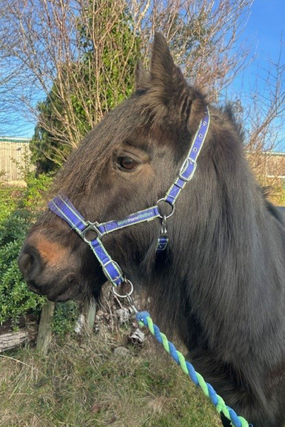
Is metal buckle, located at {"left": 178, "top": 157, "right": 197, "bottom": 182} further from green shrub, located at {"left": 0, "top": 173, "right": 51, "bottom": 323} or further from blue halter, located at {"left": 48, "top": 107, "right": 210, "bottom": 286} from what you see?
green shrub, located at {"left": 0, "top": 173, "right": 51, "bottom": 323}

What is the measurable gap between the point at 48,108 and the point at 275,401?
5.30m

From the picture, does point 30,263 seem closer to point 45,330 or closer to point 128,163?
point 128,163

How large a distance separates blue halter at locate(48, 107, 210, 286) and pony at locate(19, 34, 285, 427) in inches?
1.0

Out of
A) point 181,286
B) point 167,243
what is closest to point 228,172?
point 167,243

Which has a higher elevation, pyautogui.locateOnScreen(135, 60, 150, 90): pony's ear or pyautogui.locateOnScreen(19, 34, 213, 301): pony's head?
pyautogui.locateOnScreen(135, 60, 150, 90): pony's ear

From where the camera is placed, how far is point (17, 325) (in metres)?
3.84

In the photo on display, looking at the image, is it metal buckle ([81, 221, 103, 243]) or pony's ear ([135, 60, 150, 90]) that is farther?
pony's ear ([135, 60, 150, 90])

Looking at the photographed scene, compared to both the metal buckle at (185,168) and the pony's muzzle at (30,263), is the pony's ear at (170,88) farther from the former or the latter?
the pony's muzzle at (30,263)

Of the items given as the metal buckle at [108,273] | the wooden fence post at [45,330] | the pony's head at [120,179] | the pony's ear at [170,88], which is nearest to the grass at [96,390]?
the wooden fence post at [45,330]

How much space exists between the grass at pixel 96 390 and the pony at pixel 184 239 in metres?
1.35

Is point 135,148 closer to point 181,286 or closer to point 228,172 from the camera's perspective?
point 228,172

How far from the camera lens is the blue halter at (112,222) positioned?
5.55 feet

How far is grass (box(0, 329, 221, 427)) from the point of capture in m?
3.27

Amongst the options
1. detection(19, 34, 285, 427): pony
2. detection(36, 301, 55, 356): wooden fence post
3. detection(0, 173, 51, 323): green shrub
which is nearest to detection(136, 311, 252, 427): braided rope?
detection(19, 34, 285, 427): pony
